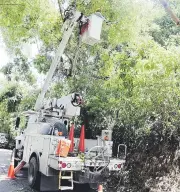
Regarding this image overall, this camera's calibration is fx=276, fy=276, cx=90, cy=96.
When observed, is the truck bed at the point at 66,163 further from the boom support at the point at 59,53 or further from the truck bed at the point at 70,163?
the boom support at the point at 59,53

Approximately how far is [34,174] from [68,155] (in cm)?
128

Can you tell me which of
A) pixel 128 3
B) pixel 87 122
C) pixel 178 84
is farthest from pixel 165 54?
pixel 87 122

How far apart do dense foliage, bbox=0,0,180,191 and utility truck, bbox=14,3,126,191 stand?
1.65 metres

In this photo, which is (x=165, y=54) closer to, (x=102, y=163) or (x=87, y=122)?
(x=102, y=163)

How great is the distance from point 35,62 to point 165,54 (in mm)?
10763

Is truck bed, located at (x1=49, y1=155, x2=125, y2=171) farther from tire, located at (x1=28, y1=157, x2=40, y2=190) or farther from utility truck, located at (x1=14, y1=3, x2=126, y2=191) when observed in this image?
tire, located at (x1=28, y1=157, x2=40, y2=190)

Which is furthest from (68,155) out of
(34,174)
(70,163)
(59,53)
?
(59,53)

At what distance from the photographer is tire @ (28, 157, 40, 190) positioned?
7882mm

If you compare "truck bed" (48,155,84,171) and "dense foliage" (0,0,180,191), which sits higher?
"dense foliage" (0,0,180,191)

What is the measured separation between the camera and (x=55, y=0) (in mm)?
13266

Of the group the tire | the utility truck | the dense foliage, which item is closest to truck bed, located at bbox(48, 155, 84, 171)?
the utility truck

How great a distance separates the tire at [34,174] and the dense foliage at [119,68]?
10.3 feet

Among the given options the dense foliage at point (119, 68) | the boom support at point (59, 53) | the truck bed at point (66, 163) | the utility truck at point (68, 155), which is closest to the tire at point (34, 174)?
the utility truck at point (68, 155)

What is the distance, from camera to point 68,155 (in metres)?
7.61
